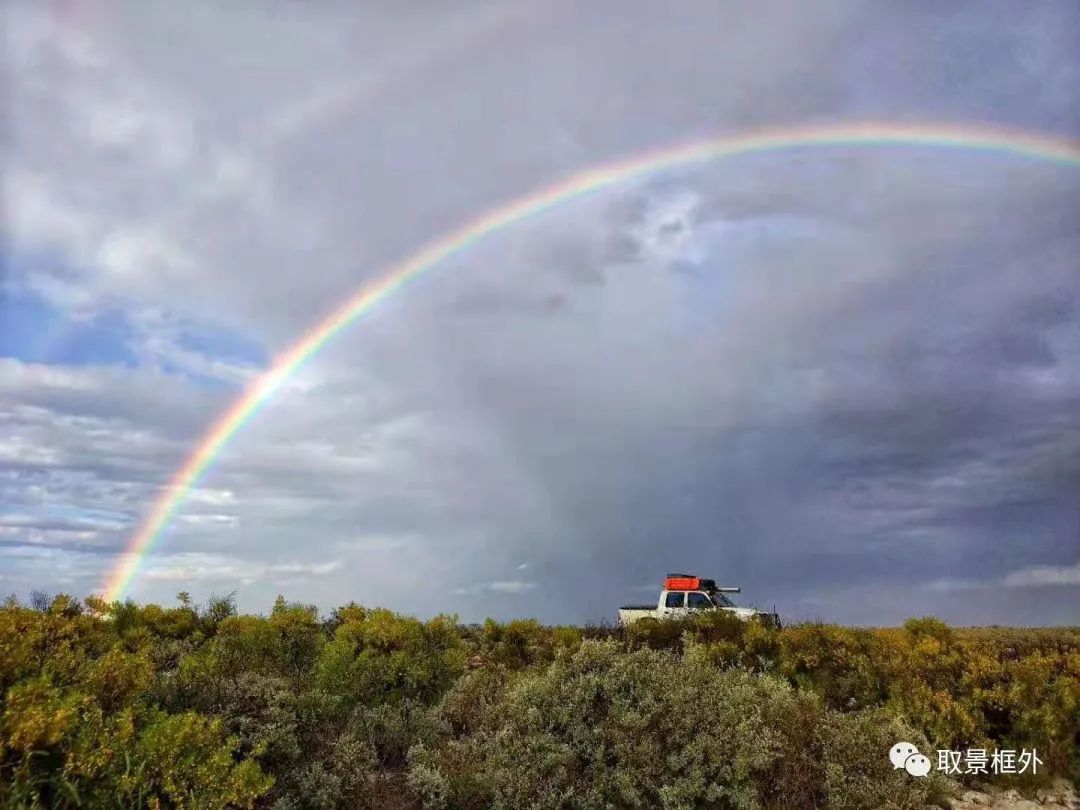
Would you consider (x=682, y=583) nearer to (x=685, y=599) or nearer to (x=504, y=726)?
(x=685, y=599)

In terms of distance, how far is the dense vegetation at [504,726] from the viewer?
7602 mm

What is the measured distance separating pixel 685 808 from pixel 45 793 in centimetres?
718

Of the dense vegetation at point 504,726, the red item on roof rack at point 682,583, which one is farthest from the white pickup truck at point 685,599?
the dense vegetation at point 504,726

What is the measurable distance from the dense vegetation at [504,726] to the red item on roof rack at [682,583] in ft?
34.4

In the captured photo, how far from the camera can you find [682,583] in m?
28.0

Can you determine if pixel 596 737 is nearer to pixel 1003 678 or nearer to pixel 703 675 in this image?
pixel 703 675

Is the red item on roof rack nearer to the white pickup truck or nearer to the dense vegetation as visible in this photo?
the white pickup truck

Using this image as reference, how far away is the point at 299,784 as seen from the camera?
10.1 metres

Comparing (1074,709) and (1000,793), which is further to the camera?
(1074,709)

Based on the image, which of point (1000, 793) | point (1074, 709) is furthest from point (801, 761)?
point (1074, 709)

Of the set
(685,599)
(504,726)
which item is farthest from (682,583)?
(504,726)

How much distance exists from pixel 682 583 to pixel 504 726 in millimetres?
16708

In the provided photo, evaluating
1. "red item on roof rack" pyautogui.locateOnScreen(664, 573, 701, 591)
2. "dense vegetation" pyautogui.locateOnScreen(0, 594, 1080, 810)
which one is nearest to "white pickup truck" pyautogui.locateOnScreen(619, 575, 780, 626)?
"red item on roof rack" pyautogui.locateOnScreen(664, 573, 701, 591)

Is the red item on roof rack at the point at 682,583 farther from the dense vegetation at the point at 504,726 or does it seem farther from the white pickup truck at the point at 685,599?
the dense vegetation at the point at 504,726
